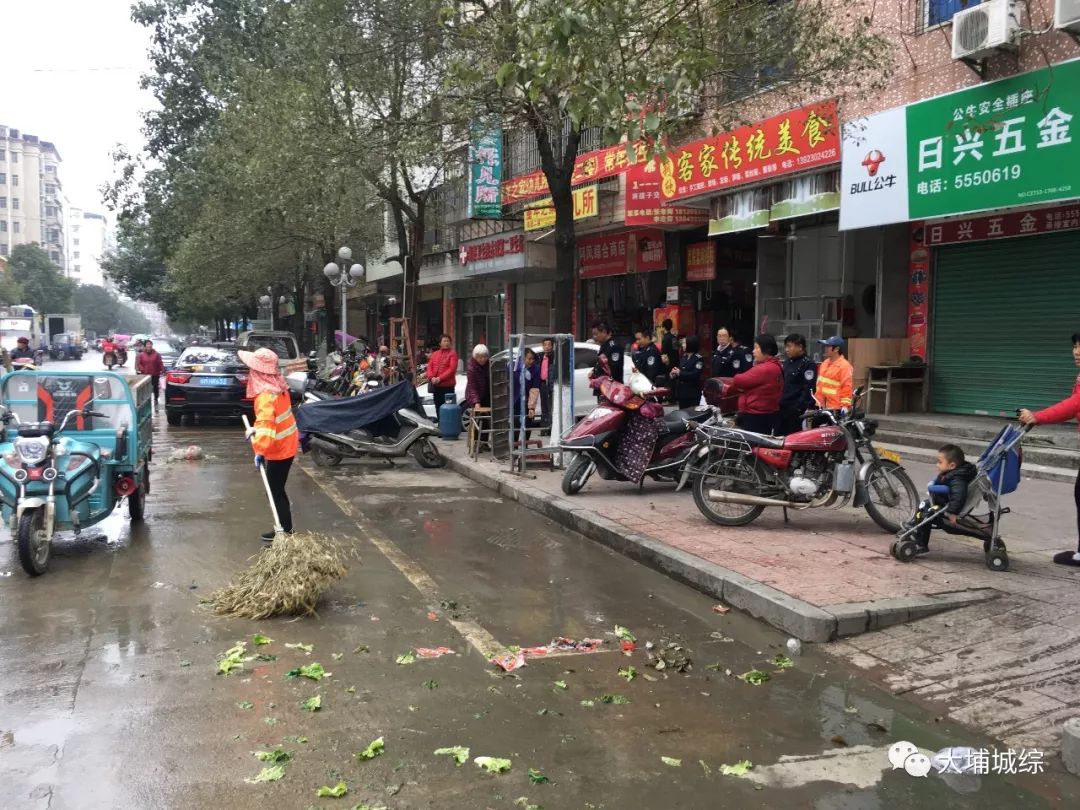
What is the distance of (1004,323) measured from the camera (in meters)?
11.8

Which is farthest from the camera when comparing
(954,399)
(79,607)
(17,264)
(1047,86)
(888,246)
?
(17,264)

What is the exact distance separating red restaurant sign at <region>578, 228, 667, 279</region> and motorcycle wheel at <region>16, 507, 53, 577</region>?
14.5 metres

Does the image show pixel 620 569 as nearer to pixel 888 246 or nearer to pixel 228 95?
pixel 888 246

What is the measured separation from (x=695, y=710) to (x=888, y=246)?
436 inches

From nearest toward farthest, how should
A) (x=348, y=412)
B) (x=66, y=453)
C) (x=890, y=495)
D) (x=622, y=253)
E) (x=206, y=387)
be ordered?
(x=66, y=453) < (x=890, y=495) < (x=348, y=412) < (x=206, y=387) < (x=622, y=253)

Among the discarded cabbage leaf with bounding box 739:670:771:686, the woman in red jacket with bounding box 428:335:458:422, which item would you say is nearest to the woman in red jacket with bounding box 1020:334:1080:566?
the discarded cabbage leaf with bounding box 739:670:771:686

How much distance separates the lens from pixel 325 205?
63.0 feet

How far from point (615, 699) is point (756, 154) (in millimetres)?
11280

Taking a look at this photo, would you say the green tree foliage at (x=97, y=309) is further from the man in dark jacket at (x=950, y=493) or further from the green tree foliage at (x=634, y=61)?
the man in dark jacket at (x=950, y=493)

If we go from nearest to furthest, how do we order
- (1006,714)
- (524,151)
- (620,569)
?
1. (1006,714)
2. (620,569)
3. (524,151)

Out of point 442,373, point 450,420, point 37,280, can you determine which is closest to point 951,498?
point 450,420

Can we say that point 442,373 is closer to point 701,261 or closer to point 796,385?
point 701,261

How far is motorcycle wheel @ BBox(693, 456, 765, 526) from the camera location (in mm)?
7551

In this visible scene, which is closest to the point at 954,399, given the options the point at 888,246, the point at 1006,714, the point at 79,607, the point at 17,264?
the point at 888,246
